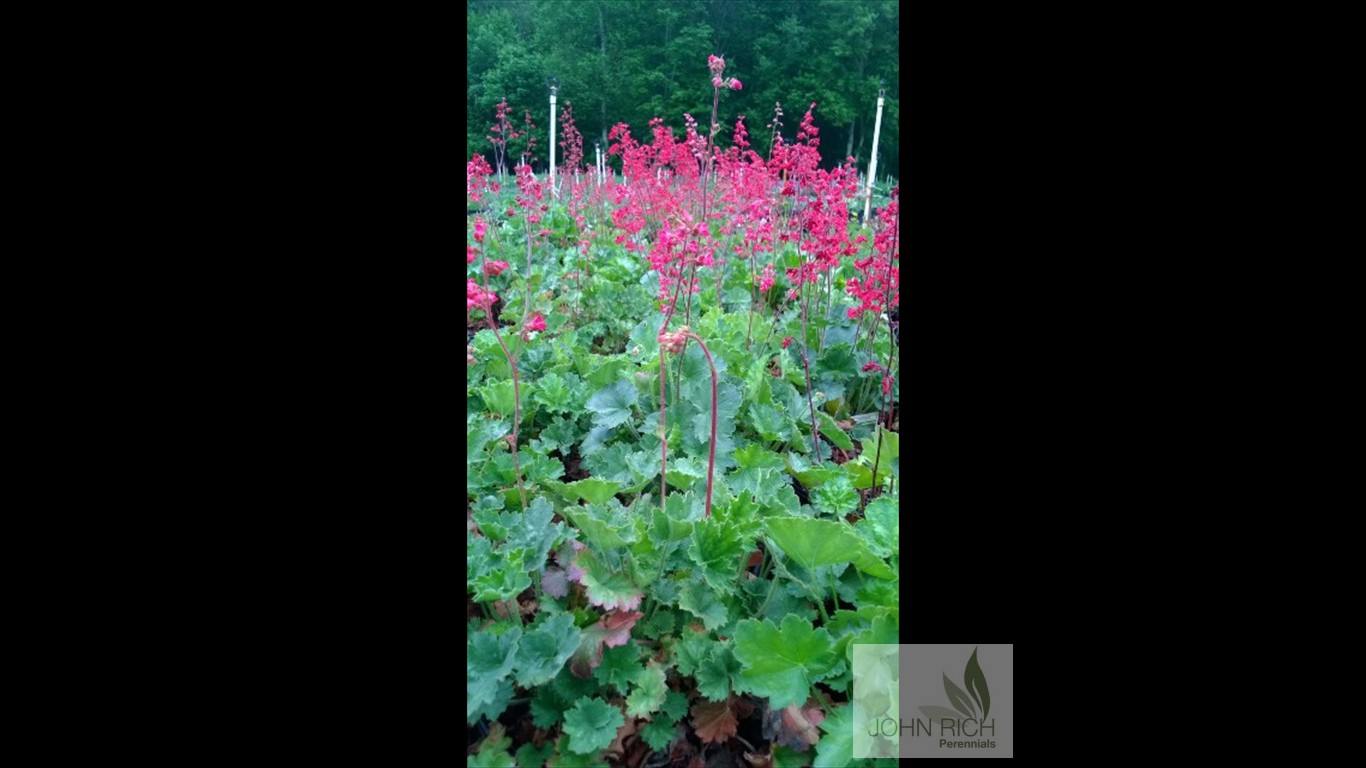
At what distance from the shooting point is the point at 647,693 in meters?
1.28

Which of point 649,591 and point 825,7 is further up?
point 825,7

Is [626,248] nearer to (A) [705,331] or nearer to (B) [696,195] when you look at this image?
(B) [696,195]

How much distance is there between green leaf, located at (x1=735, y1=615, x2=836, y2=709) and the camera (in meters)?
1.26

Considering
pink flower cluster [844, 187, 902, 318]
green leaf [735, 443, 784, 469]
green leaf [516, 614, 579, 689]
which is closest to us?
green leaf [516, 614, 579, 689]

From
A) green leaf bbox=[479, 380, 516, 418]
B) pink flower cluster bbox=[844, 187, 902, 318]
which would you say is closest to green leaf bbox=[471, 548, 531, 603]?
green leaf bbox=[479, 380, 516, 418]

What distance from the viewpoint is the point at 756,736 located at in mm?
1359

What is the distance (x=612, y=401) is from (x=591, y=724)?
1085 mm

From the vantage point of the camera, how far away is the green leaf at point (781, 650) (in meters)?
1.26

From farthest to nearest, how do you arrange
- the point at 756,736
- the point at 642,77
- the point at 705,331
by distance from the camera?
1. the point at 642,77
2. the point at 705,331
3. the point at 756,736

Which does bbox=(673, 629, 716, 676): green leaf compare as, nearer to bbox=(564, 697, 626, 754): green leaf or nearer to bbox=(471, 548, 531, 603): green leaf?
bbox=(564, 697, 626, 754): green leaf

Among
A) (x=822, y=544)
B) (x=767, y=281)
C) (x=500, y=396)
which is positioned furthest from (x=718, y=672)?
(x=767, y=281)

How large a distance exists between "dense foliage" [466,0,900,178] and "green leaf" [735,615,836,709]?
2304cm
